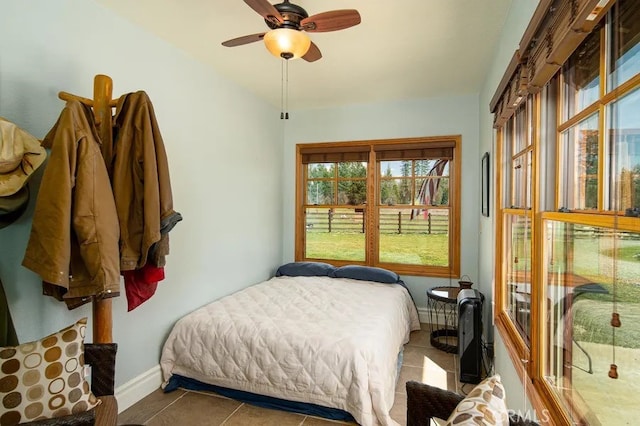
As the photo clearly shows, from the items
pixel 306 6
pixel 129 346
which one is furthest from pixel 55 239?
pixel 306 6

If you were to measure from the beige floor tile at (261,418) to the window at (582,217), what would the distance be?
1430mm

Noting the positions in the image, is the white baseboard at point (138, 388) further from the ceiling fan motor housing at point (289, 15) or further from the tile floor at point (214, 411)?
the ceiling fan motor housing at point (289, 15)

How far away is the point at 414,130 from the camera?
4219 millimetres

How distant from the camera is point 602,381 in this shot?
3.59 feet

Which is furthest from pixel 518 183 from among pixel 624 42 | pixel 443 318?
pixel 443 318

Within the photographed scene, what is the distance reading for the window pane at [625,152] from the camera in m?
0.88

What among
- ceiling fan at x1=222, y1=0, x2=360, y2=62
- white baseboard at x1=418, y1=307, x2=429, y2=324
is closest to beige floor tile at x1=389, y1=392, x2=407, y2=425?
white baseboard at x1=418, y1=307, x2=429, y2=324

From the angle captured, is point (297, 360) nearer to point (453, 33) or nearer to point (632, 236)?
point (632, 236)

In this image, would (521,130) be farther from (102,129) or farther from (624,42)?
(102,129)

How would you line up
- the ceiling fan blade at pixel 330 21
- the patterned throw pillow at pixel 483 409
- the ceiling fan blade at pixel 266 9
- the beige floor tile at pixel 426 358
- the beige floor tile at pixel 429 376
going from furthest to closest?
the beige floor tile at pixel 426 358, the beige floor tile at pixel 429 376, the ceiling fan blade at pixel 330 21, the ceiling fan blade at pixel 266 9, the patterned throw pillow at pixel 483 409

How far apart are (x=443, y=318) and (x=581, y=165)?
3233 millimetres

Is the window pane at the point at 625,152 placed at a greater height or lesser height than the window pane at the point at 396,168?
lesser

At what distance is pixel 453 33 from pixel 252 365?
281cm

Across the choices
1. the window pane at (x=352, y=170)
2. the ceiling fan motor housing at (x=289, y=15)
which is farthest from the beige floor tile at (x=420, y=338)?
the ceiling fan motor housing at (x=289, y=15)
